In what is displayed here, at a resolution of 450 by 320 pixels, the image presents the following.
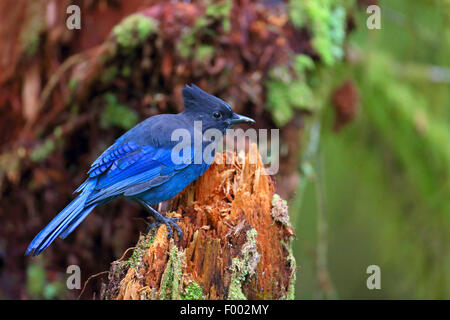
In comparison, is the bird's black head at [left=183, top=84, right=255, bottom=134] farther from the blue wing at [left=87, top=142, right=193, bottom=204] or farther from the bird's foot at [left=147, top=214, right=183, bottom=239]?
the bird's foot at [left=147, top=214, right=183, bottom=239]

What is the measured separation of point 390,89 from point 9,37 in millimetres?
4020

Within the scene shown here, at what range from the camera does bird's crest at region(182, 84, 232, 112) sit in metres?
3.98

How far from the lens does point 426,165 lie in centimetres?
589

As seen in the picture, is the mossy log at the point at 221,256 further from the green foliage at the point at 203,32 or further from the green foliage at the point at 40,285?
the green foliage at the point at 40,285

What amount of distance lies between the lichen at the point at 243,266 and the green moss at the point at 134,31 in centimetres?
245

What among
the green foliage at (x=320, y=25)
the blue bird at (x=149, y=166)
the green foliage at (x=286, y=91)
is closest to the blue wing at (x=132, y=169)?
the blue bird at (x=149, y=166)

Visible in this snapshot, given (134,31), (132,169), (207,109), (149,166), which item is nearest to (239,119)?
(207,109)

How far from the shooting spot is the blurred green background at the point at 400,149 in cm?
577

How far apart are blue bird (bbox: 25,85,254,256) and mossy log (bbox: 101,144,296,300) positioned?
45cm

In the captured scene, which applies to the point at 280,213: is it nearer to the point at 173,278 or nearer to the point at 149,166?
the point at 173,278

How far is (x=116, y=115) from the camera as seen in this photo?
4.93 m
